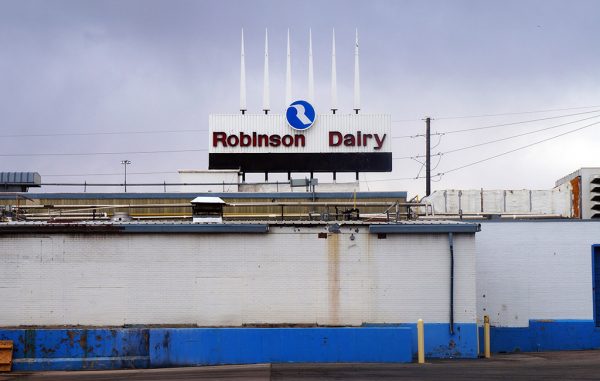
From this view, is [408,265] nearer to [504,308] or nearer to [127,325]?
[504,308]

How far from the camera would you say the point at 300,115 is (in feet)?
120

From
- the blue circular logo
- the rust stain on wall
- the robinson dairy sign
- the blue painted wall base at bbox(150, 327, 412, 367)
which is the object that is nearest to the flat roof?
the robinson dairy sign

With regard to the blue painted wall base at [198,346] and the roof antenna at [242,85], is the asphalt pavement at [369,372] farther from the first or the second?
→ the roof antenna at [242,85]

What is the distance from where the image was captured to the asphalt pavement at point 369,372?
19.7m

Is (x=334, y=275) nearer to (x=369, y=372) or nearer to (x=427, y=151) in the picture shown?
(x=369, y=372)

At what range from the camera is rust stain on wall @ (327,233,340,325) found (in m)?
23.8

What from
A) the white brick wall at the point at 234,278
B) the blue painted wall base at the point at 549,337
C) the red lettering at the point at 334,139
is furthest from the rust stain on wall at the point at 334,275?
the red lettering at the point at 334,139

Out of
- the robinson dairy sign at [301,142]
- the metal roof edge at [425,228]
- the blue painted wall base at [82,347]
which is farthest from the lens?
the robinson dairy sign at [301,142]

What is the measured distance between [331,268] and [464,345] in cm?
520

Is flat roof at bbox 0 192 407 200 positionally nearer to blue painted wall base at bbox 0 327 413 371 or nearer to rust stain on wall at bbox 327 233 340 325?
rust stain on wall at bbox 327 233 340 325

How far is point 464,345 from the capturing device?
23656mm

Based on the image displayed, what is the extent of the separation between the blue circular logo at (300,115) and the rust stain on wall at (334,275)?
44.7 ft

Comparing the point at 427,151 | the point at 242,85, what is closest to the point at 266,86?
the point at 242,85

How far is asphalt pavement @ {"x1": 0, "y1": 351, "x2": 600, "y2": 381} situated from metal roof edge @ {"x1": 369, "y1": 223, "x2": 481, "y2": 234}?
4.35m
